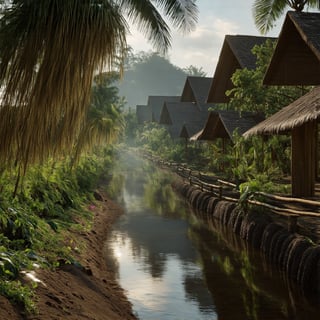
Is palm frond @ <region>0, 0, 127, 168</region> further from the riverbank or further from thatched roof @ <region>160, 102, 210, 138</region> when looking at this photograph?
thatched roof @ <region>160, 102, 210, 138</region>

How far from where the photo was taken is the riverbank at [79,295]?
5.84 metres

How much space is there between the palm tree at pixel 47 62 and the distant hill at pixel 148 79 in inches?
5300

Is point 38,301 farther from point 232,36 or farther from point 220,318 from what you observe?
point 232,36

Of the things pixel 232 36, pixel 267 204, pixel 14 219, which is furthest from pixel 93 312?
pixel 232 36

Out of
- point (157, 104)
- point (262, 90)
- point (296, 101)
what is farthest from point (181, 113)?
point (296, 101)

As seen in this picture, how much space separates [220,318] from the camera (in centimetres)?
812

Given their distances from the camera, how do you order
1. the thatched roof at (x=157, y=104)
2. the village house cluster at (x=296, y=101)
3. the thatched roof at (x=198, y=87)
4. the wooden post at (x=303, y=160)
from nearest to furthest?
1. the village house cluster at (x=296, y=101)
2. the wooden post at (x=303, y=160)
3. the thatched roof at (x=198, y=87)
4. the thatched roof at (x=157, y=104)

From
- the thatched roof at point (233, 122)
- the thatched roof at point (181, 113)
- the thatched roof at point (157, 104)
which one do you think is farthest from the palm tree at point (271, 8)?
the thatched roof at point (157, 104)

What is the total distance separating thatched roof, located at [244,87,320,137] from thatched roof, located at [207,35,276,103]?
1002cm

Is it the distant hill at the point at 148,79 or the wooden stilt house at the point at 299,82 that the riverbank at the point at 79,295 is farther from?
the distant hill at the point at 148,79

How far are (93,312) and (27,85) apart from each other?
10.4 ft

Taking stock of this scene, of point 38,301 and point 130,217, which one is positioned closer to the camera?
point 38,301

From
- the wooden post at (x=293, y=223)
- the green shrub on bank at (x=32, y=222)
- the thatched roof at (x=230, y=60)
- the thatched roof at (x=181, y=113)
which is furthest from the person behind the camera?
the thatched roof at (x=181, y=113)

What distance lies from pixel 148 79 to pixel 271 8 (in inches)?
5084
